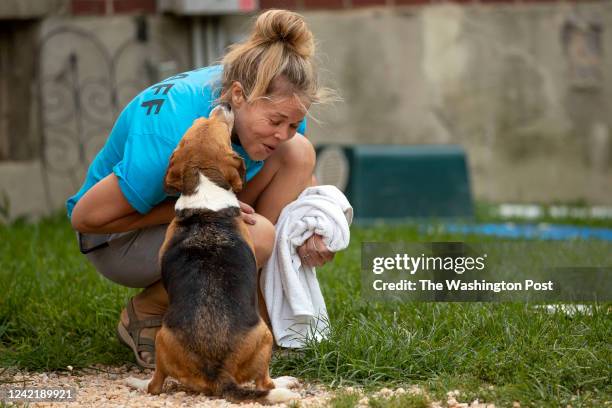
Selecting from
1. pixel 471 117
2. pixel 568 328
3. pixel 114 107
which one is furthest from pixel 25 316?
pixel 471 117

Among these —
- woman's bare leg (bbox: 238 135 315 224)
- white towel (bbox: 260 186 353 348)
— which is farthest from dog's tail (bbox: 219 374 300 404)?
woman's bare leg (bbox: 238 135 315 224)

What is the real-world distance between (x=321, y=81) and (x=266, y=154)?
530 millimetres

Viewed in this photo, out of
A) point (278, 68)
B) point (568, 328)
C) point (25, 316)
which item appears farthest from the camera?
point (25, 316)

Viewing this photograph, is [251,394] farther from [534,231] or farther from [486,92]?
[486,92]

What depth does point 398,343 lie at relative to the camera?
13.5 ft

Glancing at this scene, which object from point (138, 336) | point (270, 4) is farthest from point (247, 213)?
point (270, 4)

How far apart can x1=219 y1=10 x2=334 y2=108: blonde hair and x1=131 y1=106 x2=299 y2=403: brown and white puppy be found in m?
0.20

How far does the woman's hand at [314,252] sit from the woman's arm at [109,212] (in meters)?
0.60

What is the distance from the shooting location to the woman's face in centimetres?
407

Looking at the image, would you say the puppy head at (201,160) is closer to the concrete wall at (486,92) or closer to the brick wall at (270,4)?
the brick wall at (270,4)

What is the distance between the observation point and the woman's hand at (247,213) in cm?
411

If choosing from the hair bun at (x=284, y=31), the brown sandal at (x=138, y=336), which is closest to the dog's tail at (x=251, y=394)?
the brown sandal at (x=138, y=336)

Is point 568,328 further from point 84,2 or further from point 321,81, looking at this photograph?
point 84,2

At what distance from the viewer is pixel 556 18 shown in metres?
10.4
